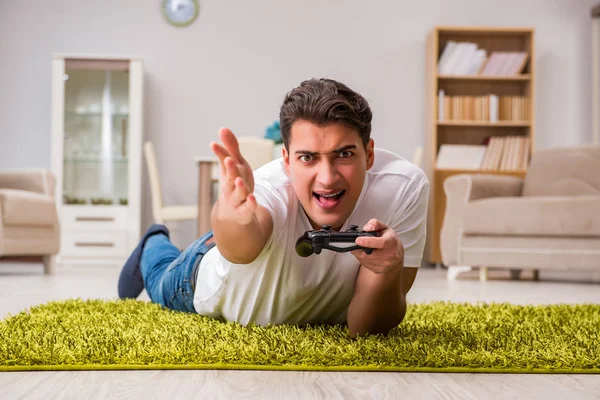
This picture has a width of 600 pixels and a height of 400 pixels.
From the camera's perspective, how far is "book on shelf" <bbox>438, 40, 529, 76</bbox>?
566 centimetres

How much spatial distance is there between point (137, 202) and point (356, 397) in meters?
4.71

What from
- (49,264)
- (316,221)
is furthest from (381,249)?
(49,264)

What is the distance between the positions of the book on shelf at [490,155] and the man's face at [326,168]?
442 centimetres

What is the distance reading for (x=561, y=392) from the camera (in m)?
1.11

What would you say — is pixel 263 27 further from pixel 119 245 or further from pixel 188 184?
pixel 119 245

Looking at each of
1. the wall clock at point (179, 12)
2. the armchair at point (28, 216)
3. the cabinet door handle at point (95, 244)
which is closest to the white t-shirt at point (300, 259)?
the armchair at point (28, 216)

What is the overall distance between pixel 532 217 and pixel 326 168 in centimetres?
298

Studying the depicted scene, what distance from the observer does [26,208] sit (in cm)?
408

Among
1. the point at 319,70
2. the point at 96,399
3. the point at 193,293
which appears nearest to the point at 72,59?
the point at 319,70

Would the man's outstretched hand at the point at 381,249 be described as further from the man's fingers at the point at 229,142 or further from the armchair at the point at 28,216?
the armchair at the point at 28,216

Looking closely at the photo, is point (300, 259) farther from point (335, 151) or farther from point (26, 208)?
point (26, 208)

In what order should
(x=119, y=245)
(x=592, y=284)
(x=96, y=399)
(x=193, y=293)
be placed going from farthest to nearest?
1. (x=119, y=245)
2. (x=592, y=284)
3. (x=193, y=293)
4. (x=96, y=399)

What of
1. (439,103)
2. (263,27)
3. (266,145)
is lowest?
(266,145)

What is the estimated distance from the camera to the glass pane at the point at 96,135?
5598 mm
